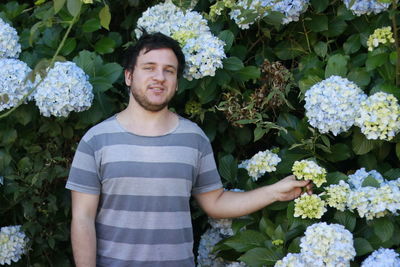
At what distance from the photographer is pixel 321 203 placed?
7.63ft

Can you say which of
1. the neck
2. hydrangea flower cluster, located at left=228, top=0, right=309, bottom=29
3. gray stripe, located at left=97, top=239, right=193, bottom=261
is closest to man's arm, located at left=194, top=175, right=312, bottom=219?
gray stripe, located at left=97, top=239, right=193, bottom=261

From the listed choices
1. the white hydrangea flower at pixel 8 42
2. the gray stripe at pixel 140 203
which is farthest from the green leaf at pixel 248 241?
the white hydrangea flower at pixel 8 42

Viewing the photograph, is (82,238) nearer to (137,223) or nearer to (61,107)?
(137,223)

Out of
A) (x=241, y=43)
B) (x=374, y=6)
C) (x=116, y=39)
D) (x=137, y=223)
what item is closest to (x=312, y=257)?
(x=137, y=223)

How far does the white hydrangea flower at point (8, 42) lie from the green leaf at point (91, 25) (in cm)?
30

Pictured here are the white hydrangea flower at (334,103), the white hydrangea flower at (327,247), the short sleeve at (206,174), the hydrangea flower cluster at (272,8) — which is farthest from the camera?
the hydrangea flower cluster at (272,8)

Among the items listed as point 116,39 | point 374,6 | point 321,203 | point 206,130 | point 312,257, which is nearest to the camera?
point 312,257

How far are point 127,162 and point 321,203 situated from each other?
683 mm

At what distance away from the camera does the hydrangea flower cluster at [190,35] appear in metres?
2.59

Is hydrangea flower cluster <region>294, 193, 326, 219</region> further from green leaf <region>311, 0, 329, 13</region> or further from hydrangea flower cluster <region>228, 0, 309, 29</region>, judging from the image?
green leaf <region>311, 0, 329, 13</region>

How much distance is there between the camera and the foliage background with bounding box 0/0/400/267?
8.34 feet

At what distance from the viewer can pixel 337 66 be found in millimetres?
2561

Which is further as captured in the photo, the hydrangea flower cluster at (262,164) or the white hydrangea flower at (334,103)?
the hydrangea flower cluster at (262,164)

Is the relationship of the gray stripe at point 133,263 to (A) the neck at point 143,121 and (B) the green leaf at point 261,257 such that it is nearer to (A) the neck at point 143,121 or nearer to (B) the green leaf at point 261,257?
(B) the green leaf at point 261,257
